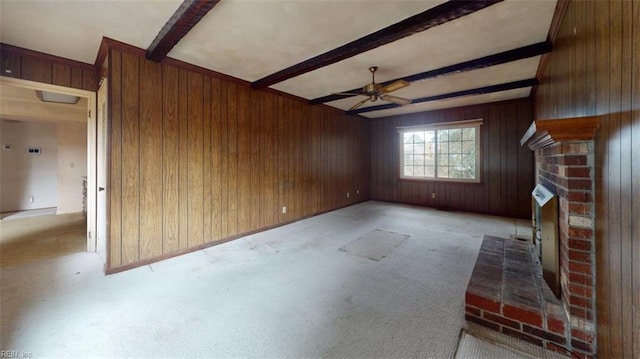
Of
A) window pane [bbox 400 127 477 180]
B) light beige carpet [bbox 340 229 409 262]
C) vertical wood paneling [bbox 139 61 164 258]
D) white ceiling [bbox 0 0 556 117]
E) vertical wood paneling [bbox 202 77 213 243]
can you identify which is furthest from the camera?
window pane [bbox 400 127 477 180]

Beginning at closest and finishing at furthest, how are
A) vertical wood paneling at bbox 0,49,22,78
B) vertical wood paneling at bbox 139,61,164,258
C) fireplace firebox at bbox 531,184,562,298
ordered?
fireplace firebox at bbox 531,184,562,298 < vertical wood paneling at bbox 0,49,22,78 < vertical wood paneling at bbox 139,61,164,258

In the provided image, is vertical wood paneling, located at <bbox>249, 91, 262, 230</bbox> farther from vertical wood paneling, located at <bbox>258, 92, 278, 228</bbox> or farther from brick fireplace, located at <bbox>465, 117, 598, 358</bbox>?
brick fireplace, located at <bbox>465, 117, 598, 358</bbox>

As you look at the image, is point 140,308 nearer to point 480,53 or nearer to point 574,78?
point 574,78

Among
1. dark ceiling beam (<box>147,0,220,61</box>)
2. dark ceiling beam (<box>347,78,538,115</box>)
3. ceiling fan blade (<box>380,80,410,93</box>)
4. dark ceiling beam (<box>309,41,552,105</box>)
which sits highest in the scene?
dark ceiling beam (<box>347,78,538,115</box>)

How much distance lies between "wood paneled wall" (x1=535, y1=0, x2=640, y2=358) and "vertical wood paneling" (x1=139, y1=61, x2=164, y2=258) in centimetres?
373

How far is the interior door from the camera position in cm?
267

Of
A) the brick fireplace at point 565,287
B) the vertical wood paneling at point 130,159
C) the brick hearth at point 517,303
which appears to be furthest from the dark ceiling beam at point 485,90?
the vertical wood paneling at point 130,159

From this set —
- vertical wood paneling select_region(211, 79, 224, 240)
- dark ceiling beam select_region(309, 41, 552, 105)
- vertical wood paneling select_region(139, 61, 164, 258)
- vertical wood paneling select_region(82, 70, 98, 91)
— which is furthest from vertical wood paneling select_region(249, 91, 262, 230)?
dark ceiling beam select_region(309, 41, 552, 105)

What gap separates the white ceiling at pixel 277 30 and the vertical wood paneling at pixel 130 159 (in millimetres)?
342

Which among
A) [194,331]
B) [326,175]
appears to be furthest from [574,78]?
[326,175]

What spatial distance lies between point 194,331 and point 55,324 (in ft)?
3.43

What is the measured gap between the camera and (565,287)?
5.03ft

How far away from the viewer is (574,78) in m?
1.80

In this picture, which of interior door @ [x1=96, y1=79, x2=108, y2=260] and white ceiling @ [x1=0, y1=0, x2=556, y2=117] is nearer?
white ceiling @ [x1=0, y1=0, x2=556, y2=117]
